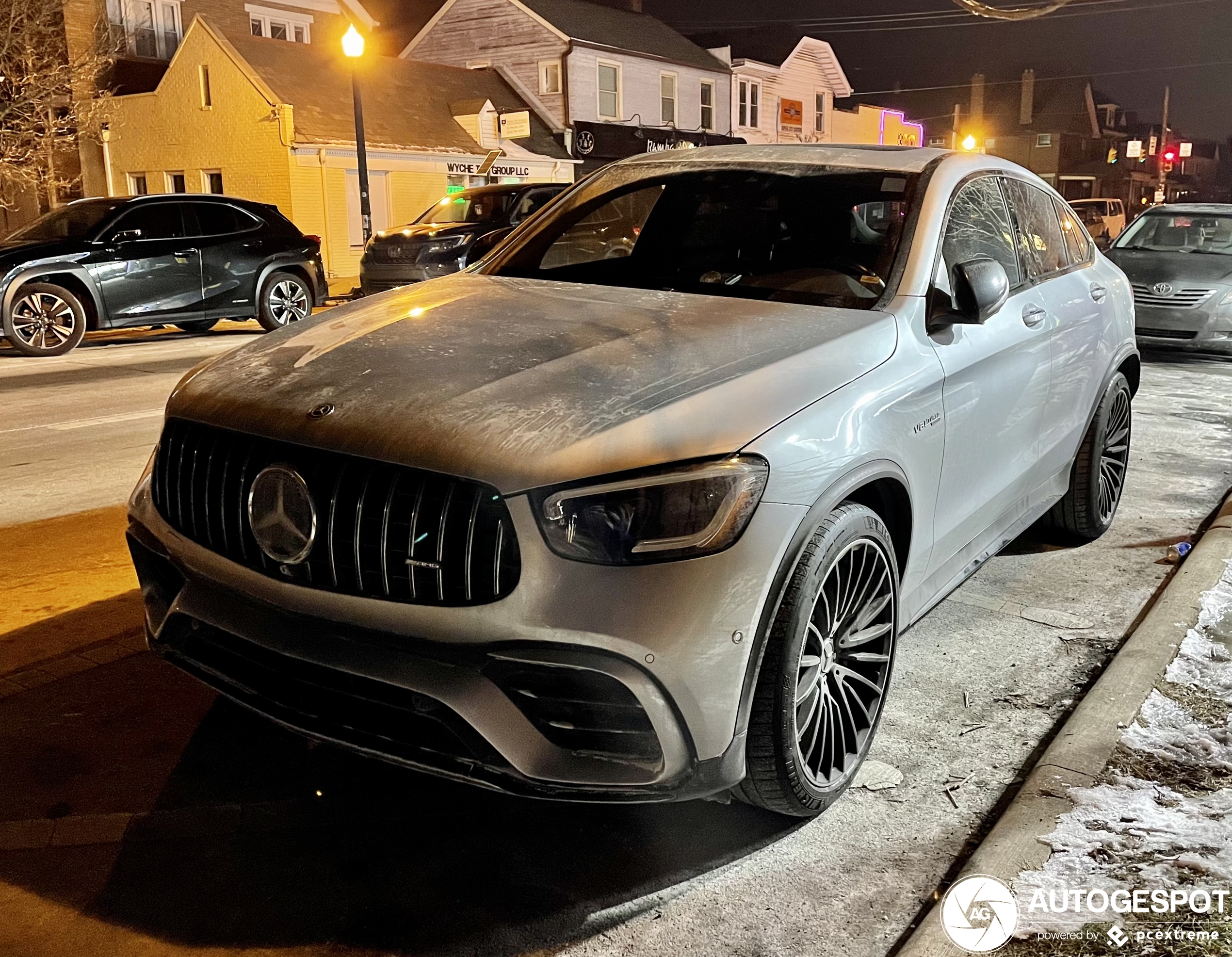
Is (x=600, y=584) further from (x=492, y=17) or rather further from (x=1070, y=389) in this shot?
(x=492, y=17)

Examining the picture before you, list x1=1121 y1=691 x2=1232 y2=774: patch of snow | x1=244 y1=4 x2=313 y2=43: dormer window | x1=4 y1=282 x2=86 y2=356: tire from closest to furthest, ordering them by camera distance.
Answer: x1=1121 y1=691 x2=1232 y2=774: patch of snow < x1=4 y1=282 x2=86 y2=356: tire < x1=244 y1=4 x2=313 y2=43: dormer window

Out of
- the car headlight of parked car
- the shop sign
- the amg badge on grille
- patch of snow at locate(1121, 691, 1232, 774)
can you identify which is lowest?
patch of snow at locate(1121, 691, 1232, 774)

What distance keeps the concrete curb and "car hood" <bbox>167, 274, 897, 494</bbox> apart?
4.00 feet

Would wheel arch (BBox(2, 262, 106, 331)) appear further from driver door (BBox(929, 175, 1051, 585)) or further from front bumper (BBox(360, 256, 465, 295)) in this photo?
driver door (BBox(929, 175, 1051, 585))

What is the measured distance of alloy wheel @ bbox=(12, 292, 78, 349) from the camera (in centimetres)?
1260

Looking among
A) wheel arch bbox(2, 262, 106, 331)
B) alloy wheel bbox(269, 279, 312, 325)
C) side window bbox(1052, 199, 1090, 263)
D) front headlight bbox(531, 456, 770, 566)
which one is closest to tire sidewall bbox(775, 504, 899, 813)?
front headlight bbox(531, 456, 770, 566)

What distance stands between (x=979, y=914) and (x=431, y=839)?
4.55 feet

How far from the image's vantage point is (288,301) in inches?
593

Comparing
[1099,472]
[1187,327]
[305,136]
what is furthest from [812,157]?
[305,136]

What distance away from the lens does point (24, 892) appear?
111 inches

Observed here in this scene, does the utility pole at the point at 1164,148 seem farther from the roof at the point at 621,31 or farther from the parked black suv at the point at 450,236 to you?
the parked black suv at the point at 450,236

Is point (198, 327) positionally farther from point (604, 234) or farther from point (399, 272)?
point (604, 234)

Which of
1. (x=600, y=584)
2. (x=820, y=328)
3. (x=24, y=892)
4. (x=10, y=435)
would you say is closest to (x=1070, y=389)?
(x=820, y=328)

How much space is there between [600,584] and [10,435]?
703 centimetres
